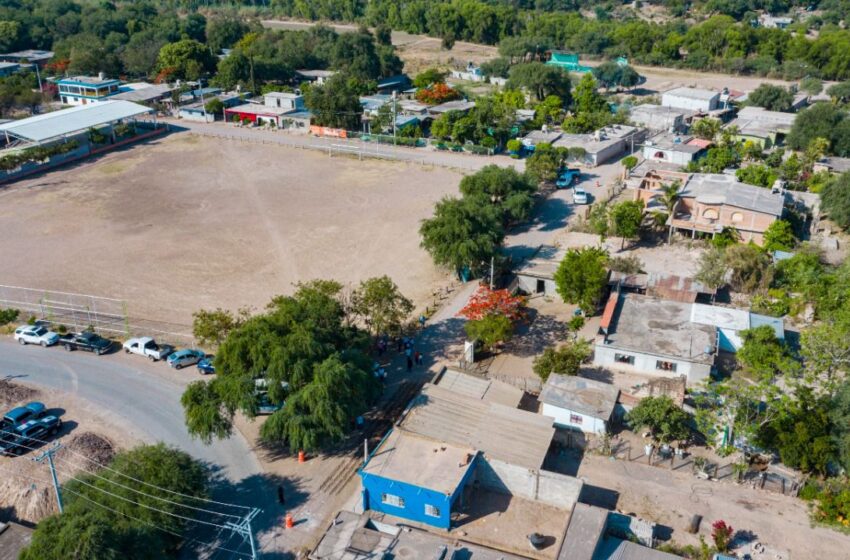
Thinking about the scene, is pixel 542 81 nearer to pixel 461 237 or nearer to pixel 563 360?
pixel 461 237

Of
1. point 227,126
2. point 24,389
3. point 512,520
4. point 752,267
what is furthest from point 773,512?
point 227,126

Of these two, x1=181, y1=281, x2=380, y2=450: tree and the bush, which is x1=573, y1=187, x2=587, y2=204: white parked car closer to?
x1=181, y1=281, x2=380, y2=450: tree

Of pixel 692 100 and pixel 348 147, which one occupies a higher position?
pixel 692 100

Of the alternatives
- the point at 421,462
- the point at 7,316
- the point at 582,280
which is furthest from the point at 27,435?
the point at 582,280

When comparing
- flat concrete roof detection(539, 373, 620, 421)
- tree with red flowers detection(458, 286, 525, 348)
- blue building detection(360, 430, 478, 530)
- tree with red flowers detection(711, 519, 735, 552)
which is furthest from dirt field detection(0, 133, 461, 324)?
tree with red flowers detection(711, 519, 735, 552)

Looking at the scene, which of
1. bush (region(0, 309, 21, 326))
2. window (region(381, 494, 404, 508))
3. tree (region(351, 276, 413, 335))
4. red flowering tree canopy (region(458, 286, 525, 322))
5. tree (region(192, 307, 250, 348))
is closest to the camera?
window (region(381, 494, 404, 508))

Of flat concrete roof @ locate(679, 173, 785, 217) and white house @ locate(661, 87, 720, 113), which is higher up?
white house @ locate(661, 87, 720, 113)
